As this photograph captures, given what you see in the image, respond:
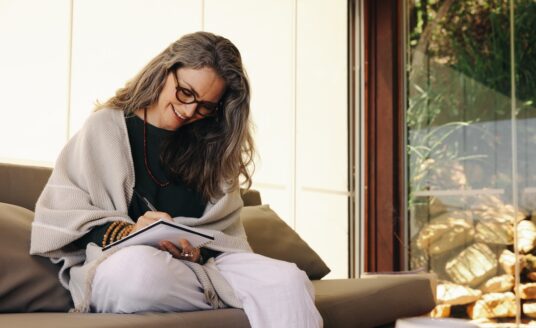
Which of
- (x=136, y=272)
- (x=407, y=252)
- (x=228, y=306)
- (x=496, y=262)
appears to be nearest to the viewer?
→ (x=136, y=272)

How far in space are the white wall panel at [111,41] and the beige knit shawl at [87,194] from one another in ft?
2.84

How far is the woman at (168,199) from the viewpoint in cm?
156

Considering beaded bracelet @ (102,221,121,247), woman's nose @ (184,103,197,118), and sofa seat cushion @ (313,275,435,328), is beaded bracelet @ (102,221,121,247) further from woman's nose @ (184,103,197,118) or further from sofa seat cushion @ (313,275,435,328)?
sofa seat cushion @ (313,275,435,328)

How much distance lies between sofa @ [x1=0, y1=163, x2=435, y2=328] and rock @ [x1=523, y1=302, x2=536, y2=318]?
3.84 ft

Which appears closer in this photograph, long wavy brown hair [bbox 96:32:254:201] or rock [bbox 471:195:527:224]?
long wavy brown hair [bbox 96:32:254:201]

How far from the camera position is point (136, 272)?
148cm

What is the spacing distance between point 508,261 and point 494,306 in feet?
0.92

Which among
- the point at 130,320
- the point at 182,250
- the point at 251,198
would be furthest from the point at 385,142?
the point at 130,320

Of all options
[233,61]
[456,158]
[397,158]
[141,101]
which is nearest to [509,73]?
[456,158]

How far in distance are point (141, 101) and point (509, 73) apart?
2.68 meters

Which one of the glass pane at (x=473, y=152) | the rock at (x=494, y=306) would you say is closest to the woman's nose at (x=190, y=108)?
the glass pane at (x=473, y=152)

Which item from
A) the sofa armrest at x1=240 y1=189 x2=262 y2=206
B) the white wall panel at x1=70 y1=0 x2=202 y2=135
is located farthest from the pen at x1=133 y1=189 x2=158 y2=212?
the sofa armrest at x1=240 y1=189 x2=262 y2=206

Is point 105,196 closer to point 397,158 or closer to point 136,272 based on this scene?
point 136,272

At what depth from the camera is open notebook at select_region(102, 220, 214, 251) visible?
152cm
